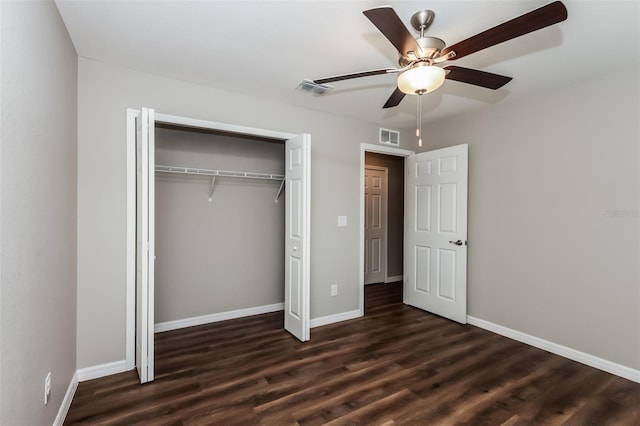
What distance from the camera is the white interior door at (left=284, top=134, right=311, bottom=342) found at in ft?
10.0

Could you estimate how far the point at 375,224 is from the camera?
18.7 ft

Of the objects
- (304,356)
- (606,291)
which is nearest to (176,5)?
(304,356)

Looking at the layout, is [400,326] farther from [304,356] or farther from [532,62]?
[532,62]

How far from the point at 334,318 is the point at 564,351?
88.6 inches

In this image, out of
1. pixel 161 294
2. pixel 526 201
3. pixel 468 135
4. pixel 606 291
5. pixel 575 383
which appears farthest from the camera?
pixel 468 135

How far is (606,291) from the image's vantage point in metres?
2.60

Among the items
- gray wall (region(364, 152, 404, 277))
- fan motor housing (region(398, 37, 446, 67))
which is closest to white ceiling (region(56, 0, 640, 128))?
fan motor housing (region(398, 37, 446, 67))

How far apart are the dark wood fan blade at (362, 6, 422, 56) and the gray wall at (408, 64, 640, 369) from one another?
203 centimetres

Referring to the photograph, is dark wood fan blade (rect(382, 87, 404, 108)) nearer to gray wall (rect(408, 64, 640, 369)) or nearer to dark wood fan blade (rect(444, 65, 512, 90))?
dark wood fan blade (rect(444, 65, 512, 90))

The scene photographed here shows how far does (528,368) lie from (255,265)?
117 inches

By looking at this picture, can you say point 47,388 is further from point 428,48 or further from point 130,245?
point 428,48

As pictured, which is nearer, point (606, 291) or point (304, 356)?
point (606, 291)

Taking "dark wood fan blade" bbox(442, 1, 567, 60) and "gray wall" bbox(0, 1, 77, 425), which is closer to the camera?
"gray wall" bbox(0, 1, 77, 425)

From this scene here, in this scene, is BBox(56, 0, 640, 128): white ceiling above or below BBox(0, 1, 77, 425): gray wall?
above
